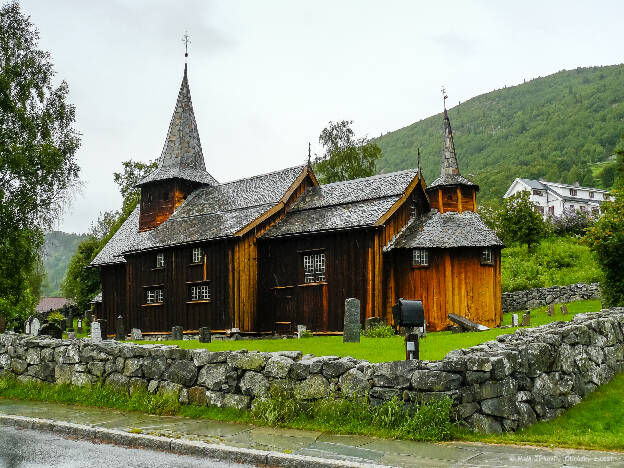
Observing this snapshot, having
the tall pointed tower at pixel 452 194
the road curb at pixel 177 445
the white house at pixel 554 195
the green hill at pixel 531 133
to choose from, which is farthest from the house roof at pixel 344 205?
the green hill at pixel 531 133

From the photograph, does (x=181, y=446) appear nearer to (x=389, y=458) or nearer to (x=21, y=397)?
(x=389, y=458)

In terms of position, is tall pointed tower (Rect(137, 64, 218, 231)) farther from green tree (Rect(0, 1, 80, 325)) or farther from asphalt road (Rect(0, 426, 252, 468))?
asphalt road (Rect(0, 426, 252, 468))

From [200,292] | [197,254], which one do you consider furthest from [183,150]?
[200,292]

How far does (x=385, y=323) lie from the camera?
25.7m

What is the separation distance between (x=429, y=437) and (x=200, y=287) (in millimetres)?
22392

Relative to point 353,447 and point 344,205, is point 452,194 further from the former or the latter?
point 353,447

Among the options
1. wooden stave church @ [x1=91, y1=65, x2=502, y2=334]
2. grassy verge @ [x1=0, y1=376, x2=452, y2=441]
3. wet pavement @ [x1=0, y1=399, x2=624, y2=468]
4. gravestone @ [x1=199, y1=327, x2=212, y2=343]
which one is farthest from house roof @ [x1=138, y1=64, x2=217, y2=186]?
→ wet pavement @ [x1=0, y1=399, x2=624, y2=468]

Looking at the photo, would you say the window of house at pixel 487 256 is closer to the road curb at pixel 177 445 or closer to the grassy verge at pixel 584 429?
the grassy verge at pixel 584 429

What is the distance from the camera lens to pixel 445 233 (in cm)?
2742

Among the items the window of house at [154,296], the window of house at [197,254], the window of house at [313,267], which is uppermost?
the window of house at [197,254]

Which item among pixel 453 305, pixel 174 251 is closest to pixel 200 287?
pixel 174 251

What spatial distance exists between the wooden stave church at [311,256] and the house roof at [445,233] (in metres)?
0.05

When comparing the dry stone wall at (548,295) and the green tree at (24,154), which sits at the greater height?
the green tree at (24,154)

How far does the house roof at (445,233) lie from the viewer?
26766mm
